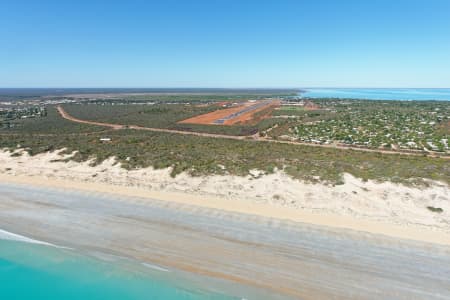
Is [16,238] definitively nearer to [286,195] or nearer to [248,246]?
[248,246]

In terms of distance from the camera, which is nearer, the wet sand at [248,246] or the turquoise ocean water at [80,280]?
the wet sand at [248,246]

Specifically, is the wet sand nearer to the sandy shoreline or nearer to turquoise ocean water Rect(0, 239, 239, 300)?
turquoise ocean water Rect(0, 239, 239, 300)

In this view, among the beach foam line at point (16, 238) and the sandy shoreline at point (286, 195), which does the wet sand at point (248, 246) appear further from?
the sandy shoreline at point (286, 195)

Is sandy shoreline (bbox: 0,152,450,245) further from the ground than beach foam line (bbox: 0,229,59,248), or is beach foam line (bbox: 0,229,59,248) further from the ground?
sandy shoreline (bbox: 0,152,450,245)

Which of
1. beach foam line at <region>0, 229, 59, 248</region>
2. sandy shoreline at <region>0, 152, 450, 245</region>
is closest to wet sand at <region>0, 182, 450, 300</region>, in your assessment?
beach foam line at <region>0, 229, 59, 248</region>

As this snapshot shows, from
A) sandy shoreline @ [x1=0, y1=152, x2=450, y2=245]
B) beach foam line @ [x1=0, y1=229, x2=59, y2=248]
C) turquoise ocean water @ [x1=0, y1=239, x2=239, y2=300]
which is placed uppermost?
sandy shoreline @ [x1=0, y1=152, x2=450, y2=245]

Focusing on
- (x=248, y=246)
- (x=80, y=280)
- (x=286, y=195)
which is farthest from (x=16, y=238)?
(x=286, y=195)

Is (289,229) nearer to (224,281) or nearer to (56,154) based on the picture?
(224,281)

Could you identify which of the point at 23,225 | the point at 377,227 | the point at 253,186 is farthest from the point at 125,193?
the point at 377,227

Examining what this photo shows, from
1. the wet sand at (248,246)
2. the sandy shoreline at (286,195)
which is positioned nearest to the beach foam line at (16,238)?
the wet sand at (248,246)
